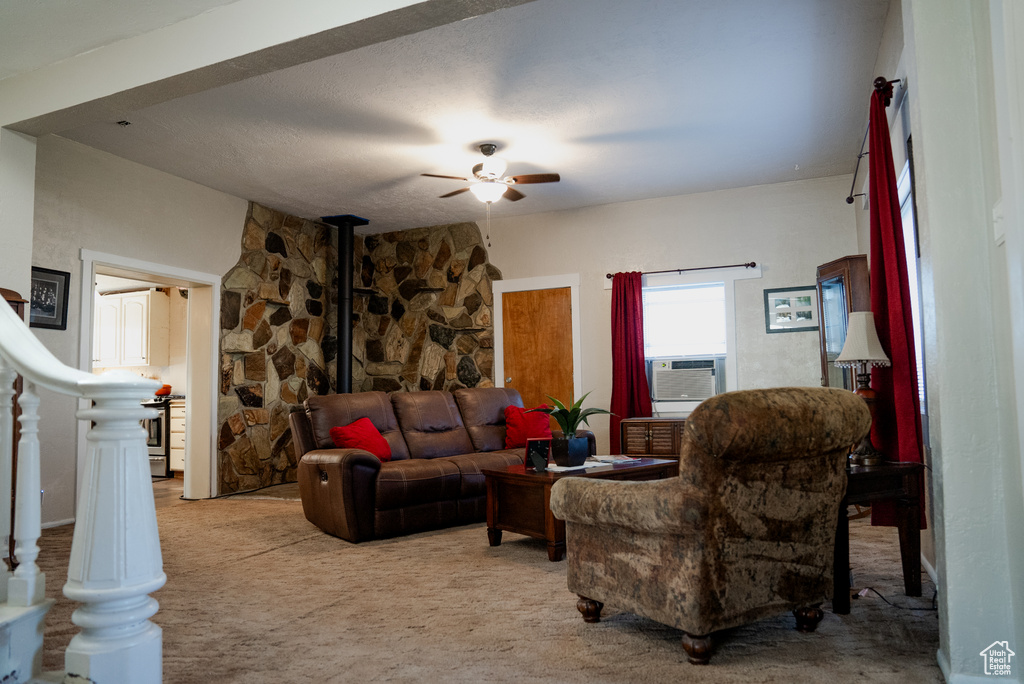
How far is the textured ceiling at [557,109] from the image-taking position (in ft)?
11.4

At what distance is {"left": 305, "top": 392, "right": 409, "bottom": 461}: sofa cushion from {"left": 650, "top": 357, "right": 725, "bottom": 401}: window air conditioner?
2.68 meters

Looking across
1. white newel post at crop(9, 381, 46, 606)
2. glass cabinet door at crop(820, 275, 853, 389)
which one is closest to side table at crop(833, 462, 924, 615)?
glass cabinet door at crop(820, 275, 853, 389)

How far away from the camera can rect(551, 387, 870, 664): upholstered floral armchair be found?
2.07 metres

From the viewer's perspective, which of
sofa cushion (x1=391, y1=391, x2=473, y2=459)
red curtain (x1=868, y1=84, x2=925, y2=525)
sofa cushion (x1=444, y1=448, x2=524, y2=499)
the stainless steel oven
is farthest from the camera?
the stainless steel oven

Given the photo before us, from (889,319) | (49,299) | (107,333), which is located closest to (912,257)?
(889,319)

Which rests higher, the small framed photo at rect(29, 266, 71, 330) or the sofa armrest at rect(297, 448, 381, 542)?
→ the small framed photo at rect(29, 266, 71, 330)

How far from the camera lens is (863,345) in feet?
9.62

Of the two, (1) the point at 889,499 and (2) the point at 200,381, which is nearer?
(1) the point at 889,499

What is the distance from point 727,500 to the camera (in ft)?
6.91

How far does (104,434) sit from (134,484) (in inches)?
5.1

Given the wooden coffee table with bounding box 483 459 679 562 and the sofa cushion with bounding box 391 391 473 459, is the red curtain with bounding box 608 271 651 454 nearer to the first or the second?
the sofa cushion with bounding box 391 391 473 459

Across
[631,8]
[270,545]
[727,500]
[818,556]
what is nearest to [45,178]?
[270,545]

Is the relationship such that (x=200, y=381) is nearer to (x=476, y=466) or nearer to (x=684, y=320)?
(x=476, y=466)

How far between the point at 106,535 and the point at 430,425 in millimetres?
3585
